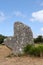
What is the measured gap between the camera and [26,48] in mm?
12969

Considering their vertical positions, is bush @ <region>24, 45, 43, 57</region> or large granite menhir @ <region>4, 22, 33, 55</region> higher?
large granite menhir @ <region>4, 22, 33, 55</region>

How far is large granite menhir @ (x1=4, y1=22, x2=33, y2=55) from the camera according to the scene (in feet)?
→ 44.2

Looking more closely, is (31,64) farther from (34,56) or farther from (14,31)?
(14,31)

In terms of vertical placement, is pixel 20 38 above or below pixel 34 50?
above

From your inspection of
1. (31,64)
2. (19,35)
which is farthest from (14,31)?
(31,64)

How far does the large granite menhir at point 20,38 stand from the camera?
44.2 ft

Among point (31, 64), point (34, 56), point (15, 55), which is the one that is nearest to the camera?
point (31, 64)

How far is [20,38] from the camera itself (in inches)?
534

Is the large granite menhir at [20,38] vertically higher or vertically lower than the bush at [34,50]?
higher

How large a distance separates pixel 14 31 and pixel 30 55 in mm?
2064

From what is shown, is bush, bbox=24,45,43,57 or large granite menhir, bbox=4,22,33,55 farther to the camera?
large granite menhir, bbox=4,22,33,55

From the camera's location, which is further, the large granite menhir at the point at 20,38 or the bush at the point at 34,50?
the large granite menhir at the point at 20,38

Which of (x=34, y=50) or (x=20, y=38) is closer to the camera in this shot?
(x=34, y=50)

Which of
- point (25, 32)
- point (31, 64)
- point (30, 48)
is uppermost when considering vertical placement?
point (25, 32)
